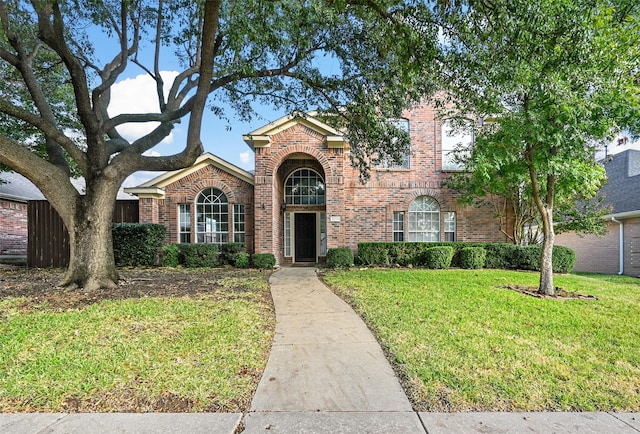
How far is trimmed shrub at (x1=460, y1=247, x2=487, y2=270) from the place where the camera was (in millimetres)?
11422

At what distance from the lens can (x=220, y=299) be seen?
240 inches

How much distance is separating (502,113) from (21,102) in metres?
15.0

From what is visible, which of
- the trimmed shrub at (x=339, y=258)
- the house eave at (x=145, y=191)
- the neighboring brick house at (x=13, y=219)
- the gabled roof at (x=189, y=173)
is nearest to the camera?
the trimmed shrub at (x=339, y=258)

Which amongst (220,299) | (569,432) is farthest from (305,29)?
(569,432)

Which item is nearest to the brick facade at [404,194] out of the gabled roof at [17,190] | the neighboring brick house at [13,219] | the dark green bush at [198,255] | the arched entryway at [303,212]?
the arched entryway at [303,212]

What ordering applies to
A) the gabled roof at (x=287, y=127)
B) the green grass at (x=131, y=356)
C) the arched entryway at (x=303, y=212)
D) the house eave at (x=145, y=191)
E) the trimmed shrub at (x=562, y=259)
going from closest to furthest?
the green grass at (x=131, y=356) < the trimmed shrub at (x=562, y=259) < the gabled roof at (x=287, y=127) < the house eave at (x=145, y=191) < the arched entryway at (x=303, y=212)

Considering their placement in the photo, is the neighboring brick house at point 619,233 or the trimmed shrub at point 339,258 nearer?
the trimmed shrub at point 339,258

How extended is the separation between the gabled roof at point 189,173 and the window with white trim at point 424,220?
6866mm

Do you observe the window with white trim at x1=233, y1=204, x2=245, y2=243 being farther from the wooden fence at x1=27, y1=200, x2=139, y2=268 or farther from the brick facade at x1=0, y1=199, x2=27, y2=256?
the brick facade at x1=0, y1=199, x2=27, y2=256

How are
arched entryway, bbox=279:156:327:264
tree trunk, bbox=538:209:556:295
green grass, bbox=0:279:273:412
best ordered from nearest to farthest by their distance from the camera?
green grass, bbox=0:279:273:412, tree trunk, bbox=538:209:556:295, arched entryway, bbox=279:156:327:264

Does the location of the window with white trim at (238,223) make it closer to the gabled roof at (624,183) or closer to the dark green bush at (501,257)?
the dark green bush at (501,257)

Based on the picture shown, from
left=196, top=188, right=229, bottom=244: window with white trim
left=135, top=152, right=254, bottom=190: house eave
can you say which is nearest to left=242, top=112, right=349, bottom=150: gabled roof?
left=135, top=152, right=254, bottom=190: house eave

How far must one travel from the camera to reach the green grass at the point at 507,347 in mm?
2699

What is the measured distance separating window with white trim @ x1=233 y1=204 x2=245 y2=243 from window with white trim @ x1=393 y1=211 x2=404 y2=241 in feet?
20.6
